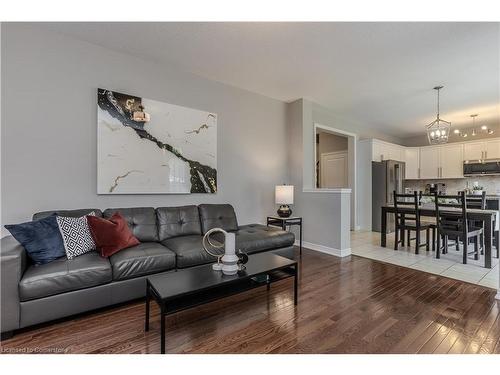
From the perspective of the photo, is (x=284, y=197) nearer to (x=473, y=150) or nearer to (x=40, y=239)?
(x=40, y=239)

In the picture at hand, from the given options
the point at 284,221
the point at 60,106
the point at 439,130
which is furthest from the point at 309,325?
the point at 439,130

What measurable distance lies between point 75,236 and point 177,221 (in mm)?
1094

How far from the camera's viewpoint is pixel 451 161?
648 centimetres

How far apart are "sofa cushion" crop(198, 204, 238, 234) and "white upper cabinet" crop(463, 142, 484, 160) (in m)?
6.42

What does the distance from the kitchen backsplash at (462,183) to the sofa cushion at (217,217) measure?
20.7 feet

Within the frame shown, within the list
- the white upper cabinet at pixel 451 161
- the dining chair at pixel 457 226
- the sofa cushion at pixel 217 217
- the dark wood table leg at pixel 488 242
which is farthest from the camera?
the white upper cabinet at pixel 451 161

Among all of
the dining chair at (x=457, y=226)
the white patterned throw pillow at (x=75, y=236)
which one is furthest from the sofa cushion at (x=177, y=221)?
the dining chair at (x=457, y=226)

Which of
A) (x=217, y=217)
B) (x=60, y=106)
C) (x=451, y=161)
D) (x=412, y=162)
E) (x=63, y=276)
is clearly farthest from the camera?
(x=412, y=162)

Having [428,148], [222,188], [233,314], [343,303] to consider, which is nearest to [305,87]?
[222,188]

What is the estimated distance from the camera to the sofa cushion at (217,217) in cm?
331

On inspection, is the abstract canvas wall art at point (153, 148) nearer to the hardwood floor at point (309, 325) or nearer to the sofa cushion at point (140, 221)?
the sofa cushion at point (140, 221)

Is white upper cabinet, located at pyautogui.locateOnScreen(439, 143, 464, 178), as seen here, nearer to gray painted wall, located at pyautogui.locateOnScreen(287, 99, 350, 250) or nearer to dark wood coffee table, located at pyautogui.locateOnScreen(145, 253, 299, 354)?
gray painted wall, located at pyautogui.locateOnScreen(287, 99, 350, 250)

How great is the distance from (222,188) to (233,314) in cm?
206
